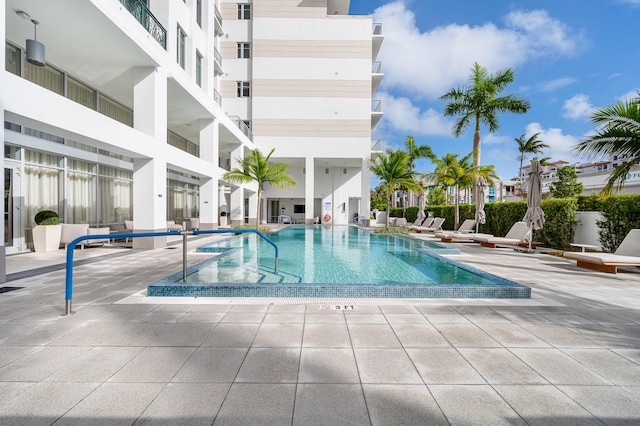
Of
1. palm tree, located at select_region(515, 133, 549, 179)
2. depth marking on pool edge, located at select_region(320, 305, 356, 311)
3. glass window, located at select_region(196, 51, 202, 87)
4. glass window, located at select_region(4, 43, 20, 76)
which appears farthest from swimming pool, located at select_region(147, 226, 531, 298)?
palm tree, located at select_region(515, 133, 549, 179)

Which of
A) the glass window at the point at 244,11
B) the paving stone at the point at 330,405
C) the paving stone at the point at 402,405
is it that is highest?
the glass window at the point at 244,11

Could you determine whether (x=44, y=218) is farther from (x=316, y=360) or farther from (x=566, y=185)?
(x=566, y=185)

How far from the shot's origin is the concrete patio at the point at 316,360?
6.54 ft

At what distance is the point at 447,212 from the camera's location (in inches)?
872

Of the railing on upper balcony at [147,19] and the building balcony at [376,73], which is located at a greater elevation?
the building balcony at [376,73]

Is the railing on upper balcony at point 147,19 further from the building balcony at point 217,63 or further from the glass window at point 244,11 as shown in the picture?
the glass window at point 244,11

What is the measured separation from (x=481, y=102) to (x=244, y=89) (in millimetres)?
18106

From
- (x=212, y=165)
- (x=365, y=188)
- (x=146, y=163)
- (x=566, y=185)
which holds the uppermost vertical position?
(x=566, y=185)

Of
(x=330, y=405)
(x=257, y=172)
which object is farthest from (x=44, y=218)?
(x=330, y=405)

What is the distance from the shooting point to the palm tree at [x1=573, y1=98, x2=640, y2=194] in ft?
Answer: 23.6

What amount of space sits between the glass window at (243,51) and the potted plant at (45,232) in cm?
2058

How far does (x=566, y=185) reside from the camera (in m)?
31.1

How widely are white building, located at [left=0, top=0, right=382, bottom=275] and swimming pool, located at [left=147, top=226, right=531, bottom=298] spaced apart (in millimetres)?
4066

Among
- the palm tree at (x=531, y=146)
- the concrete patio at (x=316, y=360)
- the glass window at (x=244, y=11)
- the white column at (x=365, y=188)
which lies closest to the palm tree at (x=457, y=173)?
the white column at (x=365, y=188)
